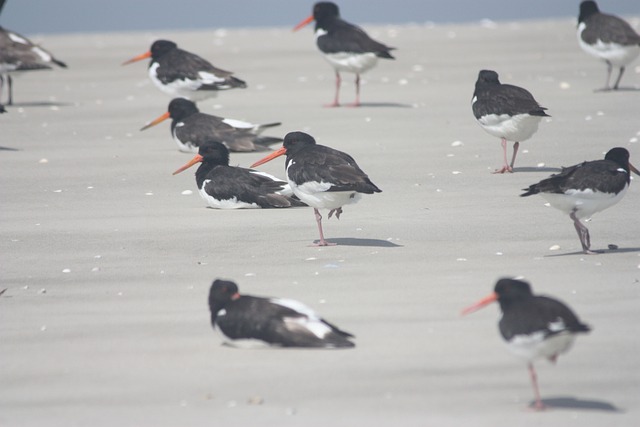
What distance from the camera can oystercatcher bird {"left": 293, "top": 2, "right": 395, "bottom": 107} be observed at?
15.4 metres

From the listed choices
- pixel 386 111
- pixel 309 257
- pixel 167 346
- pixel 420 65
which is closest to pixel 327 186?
pixel 309 257

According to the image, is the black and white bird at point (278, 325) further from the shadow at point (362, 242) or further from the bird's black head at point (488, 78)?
the bird's black head at point (488, 78)

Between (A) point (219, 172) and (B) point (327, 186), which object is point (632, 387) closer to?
(B) point (327, 186)

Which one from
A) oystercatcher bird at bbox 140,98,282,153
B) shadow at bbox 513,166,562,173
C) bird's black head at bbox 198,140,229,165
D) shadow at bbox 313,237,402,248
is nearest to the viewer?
shadow at bbox 313,237,402,248

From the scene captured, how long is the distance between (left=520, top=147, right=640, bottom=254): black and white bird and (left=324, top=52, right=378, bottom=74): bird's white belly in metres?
7.82

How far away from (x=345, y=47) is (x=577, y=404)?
10882mm

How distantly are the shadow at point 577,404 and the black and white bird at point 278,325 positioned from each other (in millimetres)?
1133

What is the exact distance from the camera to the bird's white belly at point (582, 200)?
7.67 meters

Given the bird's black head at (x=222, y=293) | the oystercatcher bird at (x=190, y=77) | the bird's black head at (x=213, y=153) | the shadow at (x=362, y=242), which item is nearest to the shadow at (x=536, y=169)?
the bird's black head at (x=213, y=153)

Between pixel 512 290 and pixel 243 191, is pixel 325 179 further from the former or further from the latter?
pixel 512 290

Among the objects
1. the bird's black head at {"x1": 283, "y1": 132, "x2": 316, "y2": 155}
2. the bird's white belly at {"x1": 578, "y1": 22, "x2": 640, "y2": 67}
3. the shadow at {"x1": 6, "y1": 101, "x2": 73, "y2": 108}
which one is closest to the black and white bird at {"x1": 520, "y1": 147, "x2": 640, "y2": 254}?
the bird's black head at {"x1": 283, "y1": 132, "x2": 316, "y2": 155}

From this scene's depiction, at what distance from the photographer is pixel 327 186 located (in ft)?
26.9

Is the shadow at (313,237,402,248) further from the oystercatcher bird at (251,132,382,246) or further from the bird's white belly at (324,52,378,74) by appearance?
the bird's white belly at (324,52,378,74)

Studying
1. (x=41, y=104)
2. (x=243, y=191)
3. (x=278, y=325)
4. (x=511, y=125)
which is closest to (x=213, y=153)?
(x=243, y=191)
